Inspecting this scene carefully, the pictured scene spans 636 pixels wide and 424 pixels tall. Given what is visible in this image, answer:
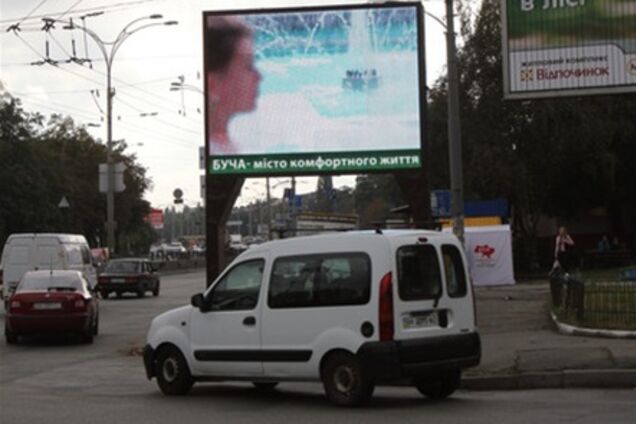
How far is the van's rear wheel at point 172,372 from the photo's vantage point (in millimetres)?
13023

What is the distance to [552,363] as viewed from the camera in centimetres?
1370

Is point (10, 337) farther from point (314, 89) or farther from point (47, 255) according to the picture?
point (47, 255)

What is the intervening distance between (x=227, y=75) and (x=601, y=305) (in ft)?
29.1

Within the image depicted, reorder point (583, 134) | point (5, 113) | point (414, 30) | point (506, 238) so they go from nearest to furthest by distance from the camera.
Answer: point (414, 30), point (506, 238), point (583, 134), point (5, 113)

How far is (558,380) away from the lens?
12969mm

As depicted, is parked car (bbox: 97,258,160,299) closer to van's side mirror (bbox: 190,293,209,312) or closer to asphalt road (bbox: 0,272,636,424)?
asphalt road (bbox: 0,272,636,424)

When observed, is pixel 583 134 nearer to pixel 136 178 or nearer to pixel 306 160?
pixel 306 160

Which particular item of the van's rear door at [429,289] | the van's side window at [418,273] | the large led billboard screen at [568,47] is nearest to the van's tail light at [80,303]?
the large led billboard screen at [568,47]

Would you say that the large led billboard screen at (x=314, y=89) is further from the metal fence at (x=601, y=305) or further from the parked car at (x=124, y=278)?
the parked car at (x=124, y=278)

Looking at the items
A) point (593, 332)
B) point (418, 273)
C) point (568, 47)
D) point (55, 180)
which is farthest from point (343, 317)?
point (55, 180)

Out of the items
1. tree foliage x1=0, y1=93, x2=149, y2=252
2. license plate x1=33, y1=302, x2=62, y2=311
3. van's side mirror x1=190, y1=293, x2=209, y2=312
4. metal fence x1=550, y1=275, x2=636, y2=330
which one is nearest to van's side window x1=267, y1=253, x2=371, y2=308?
van's side mirror x1=190, y1=293, x2=209, y2=312

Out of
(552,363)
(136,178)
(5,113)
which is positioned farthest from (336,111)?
(136,178)

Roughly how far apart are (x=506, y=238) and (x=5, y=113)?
158ft

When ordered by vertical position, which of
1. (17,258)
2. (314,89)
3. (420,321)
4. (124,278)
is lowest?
(124,278)
